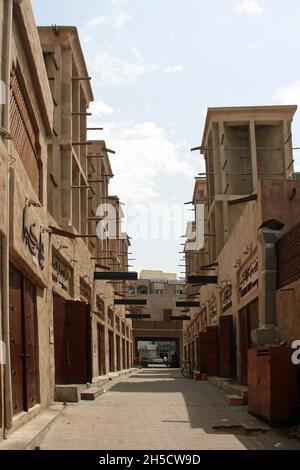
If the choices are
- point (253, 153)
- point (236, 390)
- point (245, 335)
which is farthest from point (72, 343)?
point (253, 153)

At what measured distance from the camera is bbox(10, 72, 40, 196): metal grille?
31.4ft

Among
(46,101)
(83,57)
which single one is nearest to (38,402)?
(46,101)

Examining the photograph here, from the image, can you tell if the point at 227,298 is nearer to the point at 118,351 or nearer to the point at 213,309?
the point at 213,309

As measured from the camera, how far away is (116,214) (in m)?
35.9

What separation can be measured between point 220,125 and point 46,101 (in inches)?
633

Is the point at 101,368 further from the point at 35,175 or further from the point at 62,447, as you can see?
the point at 62,447

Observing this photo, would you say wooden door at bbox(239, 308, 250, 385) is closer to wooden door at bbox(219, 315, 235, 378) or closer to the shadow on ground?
wooden door at bbox(219, 315, 235, 378)

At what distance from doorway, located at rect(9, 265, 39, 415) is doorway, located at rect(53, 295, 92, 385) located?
4.31 metres

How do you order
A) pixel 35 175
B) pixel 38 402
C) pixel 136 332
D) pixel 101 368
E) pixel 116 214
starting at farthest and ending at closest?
1. pixel 136 332
2. pixel 116 214
3. pixel 101 368
4. pixel 35 175
5. pixel 38 402

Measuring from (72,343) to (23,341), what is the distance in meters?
6.23

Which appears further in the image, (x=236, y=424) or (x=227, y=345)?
(x=227, y=345)

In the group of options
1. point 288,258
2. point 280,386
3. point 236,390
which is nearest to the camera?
point 280,386

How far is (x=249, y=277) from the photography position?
15328 millimetres

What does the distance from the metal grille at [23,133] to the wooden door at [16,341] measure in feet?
6.62
